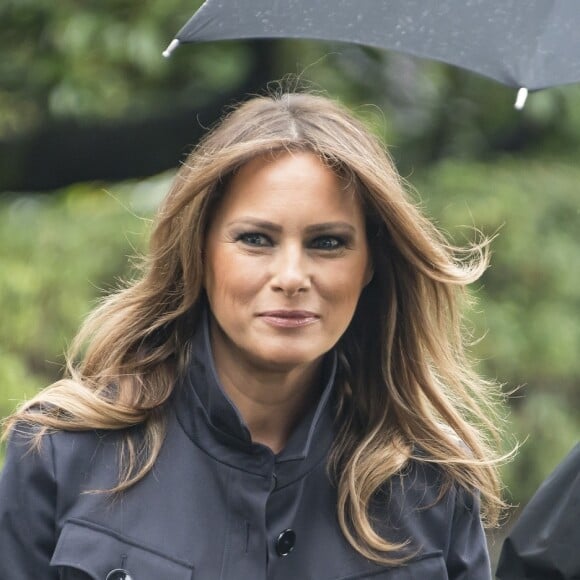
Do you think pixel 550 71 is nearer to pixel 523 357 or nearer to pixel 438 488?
pixel 438 488

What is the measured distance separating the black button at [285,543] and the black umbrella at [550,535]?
428 mm

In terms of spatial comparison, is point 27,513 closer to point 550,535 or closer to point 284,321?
point 284,321

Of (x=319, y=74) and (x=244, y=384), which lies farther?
(x=319, y=74)

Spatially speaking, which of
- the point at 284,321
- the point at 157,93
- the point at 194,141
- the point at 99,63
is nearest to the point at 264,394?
the point at 284,321

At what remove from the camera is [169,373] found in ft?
11.6

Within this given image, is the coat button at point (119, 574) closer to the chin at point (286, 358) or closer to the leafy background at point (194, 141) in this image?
the chin at point (286, 358)

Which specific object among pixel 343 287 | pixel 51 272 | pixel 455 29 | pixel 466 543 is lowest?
pixel 51 272

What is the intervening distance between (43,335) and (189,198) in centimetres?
244

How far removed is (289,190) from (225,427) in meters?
0.45

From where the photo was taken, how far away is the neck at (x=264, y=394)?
3.49 metres

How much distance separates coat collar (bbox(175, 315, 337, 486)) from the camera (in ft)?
11.2

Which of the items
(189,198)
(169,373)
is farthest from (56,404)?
(189,198)

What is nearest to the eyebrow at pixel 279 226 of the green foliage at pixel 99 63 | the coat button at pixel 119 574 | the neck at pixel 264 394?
the neck at pixel 264 394

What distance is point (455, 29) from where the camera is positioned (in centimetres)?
347
